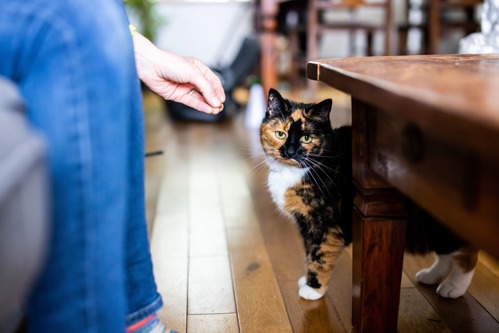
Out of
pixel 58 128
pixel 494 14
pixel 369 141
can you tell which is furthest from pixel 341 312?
pixel 494 14

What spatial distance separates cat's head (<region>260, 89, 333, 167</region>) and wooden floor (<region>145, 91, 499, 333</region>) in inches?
13.1

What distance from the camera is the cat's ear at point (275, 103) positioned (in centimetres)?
134

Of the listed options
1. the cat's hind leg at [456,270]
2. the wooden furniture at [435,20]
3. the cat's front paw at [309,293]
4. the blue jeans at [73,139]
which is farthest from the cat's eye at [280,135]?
the wooden furniture at [435,20]

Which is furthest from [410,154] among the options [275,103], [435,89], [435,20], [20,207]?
[435,20]

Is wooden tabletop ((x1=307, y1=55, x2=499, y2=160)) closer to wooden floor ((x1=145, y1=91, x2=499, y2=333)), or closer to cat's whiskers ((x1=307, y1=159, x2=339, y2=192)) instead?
cat's whiskers ((x1=307, y1=159, x2=339, y2=192))

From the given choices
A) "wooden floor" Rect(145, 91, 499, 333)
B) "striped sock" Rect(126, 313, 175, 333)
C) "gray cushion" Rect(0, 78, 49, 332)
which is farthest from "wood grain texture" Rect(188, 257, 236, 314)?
"gray cushion" Rect(0, 78, 49, 332)

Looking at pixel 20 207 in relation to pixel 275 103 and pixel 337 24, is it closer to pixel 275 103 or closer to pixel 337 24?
pixel 275 103

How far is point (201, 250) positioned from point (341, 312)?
0.54m

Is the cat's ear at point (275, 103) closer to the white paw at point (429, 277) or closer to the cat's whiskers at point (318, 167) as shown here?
the cat's whiskers at point (318, 167)

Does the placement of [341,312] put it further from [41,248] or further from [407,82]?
[41,248]

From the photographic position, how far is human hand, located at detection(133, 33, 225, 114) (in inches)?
40.8

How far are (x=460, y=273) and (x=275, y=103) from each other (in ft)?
1.96

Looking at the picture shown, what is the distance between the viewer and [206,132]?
3590mm

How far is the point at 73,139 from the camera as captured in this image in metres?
0.61
